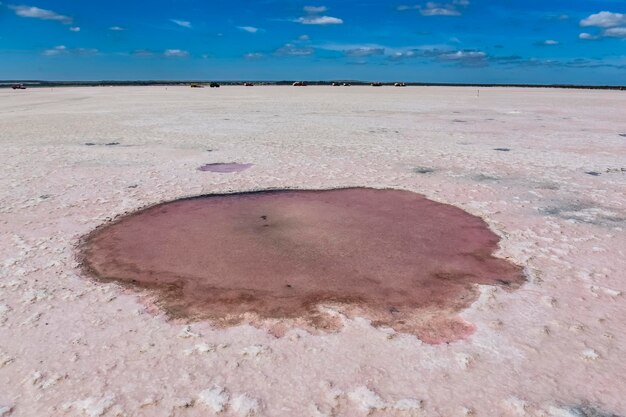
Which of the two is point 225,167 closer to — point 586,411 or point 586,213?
point 586,213

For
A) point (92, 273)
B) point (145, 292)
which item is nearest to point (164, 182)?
point (92, 273)

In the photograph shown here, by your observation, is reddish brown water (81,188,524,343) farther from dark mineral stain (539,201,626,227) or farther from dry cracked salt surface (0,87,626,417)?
dark mineral stain (539,201,626,227)

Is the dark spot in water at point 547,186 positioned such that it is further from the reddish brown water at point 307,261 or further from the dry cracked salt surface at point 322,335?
the reddish brown water at point 307,261

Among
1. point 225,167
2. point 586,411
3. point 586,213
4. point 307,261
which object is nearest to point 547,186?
point 586,213

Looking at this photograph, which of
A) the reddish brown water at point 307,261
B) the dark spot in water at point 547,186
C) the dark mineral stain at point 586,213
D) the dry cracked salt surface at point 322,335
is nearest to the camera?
the dry cracked salt surface at point 322,335

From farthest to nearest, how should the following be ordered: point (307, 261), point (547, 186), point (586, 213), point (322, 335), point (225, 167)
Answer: point (225, 167) < point (547, 186) < point (586, 213) < point (307, 261) < point (322, 335)

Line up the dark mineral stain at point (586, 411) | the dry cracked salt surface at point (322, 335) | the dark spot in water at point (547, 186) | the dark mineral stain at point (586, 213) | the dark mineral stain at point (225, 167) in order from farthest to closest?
the dark mineral stain at point (225, 167), the dark spot in water at point (547, 186), the dark mineral stain at point (586, 213), the dry cracked salt surface at point (322, 335), the dark mineral stain at point (586, 411)

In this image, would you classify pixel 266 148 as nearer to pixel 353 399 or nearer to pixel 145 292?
pixel 145 292

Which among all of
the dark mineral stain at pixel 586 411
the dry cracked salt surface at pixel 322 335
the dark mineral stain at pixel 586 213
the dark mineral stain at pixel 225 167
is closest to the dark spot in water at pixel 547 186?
the dry cracked salt surface at pixel 322 335
